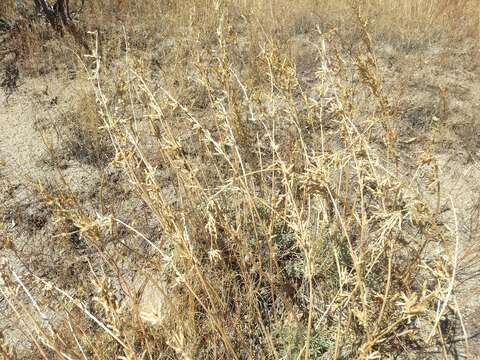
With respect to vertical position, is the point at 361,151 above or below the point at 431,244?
above

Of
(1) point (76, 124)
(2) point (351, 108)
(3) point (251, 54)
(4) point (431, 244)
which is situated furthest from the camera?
(3) point (251, 54)

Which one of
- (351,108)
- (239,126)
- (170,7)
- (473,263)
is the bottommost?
(473,263)

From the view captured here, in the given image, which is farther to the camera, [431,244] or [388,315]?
[431,244]

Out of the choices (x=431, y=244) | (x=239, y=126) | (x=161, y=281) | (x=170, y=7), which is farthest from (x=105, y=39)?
(x=431, y=244)

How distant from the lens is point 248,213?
217cm

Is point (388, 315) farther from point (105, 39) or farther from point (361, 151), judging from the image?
point (105, 39)

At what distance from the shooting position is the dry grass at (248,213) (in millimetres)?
1114

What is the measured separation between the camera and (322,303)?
1939 mm

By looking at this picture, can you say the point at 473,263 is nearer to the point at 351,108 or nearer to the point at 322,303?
the point at 322,303

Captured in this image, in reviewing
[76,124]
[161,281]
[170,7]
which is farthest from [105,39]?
[161,281]

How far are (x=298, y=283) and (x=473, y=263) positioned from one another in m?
0.99

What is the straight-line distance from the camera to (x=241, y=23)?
14.6 feet

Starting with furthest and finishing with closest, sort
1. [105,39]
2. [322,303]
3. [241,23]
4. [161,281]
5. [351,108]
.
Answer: [241,23], [105,39], [161,281], [322,303], [351,108]

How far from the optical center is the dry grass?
43.9 inches
